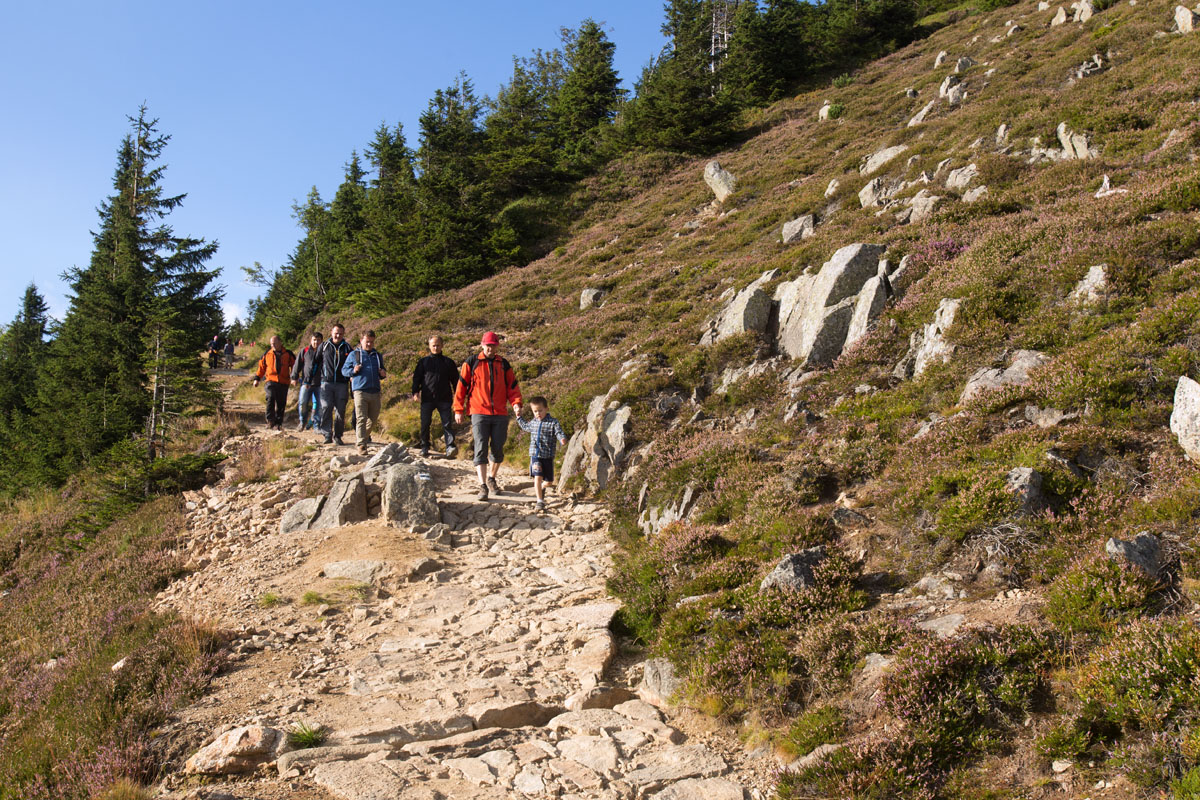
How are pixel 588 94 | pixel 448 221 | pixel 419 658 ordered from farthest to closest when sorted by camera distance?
1. pixel 588 94
2. pixel 448 221
3. pixel 419 658

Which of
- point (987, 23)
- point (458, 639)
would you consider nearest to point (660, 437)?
point (458, 639)

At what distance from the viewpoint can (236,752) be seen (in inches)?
202

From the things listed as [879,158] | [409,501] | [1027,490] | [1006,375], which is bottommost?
[409,501]

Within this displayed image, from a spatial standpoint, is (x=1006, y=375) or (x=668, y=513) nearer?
(x=1006, y=375)

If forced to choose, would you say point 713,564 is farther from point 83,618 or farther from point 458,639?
point 83,618

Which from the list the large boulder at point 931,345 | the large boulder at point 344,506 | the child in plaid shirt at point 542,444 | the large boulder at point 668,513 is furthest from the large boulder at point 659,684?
the large boulder at point 344,506

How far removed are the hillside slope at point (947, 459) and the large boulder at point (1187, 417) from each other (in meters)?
0.15

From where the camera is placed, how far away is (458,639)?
762 centimetres

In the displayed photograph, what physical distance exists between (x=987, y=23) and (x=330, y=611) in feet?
163

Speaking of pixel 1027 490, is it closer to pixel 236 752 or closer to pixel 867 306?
pixel 867 306

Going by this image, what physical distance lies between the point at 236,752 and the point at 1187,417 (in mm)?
8850

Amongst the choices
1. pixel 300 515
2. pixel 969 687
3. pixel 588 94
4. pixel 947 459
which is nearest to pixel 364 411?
pixel 300 515

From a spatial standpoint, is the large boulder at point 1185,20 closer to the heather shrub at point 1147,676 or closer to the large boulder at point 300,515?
the heather shrub at point 1147,676

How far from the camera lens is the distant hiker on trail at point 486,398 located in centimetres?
1173
